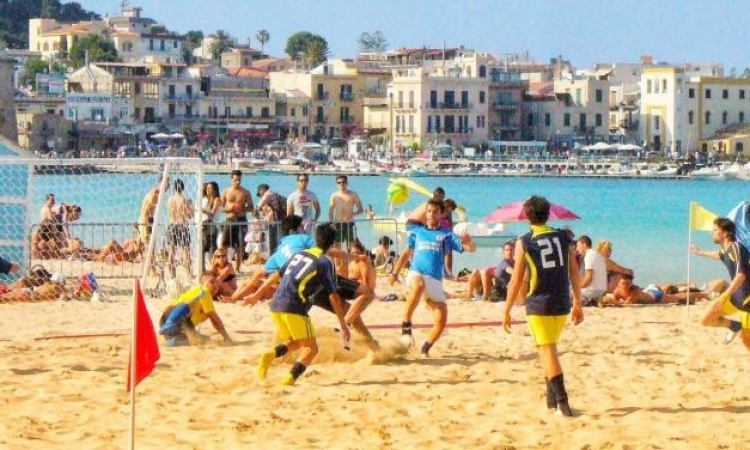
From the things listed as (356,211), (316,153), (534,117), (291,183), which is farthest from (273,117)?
(356,211)

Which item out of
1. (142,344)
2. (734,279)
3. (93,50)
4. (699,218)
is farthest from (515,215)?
(93,50)

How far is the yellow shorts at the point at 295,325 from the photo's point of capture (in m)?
10.8

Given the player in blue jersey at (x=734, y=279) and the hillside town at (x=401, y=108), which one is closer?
the player in blue jersey at (x=734, y=279)

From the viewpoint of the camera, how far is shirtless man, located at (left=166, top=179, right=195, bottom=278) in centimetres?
1644

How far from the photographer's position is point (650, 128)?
4562 inches

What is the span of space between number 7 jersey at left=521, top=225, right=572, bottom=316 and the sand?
73 cm

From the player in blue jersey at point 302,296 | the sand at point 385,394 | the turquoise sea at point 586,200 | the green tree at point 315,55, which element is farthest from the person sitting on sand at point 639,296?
the green tree at point 315,55

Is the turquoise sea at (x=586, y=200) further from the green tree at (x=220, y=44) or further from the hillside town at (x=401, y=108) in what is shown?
the green tree at (x=220, y=44)

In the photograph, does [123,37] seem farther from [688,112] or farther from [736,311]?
[736,311]

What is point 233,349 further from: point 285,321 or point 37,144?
point 37,144

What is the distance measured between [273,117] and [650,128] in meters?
28.3

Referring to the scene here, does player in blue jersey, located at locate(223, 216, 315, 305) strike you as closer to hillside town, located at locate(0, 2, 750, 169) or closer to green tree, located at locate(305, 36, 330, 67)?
hillside town, located at locate(0, 2, 750, 169)

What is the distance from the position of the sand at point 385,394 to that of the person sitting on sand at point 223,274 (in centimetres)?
236

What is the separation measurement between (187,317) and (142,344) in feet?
15.9
